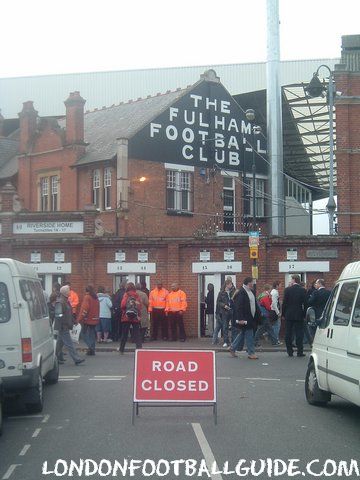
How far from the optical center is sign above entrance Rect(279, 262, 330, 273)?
25.2m

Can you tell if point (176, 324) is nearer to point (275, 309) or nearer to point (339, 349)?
point (275, 309)

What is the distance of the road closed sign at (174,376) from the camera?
10.1m

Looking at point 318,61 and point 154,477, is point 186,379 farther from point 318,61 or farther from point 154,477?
point 318,61

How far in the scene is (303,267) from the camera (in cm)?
2528

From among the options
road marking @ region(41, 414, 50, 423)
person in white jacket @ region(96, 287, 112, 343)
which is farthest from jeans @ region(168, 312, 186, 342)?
road marking @ region(41, 414, 50, 423)

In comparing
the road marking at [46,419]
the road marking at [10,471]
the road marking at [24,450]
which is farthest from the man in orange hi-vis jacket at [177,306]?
the road marking at [10,471]

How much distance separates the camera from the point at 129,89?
197 feet

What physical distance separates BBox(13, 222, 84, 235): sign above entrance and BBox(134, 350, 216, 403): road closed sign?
17813mm

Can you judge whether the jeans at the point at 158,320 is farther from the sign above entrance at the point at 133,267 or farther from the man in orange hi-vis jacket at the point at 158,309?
the sign above entrance at the point at 133,267

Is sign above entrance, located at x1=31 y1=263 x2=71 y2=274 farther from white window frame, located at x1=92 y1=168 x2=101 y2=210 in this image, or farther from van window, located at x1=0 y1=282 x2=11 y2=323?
van window, located at x1=0 y1=282 x2=11 y2=323

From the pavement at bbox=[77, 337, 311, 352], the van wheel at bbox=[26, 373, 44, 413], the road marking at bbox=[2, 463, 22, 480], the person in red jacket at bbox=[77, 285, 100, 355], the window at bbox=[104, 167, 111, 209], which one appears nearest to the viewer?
the road marking at bbox=[2, 463, 22, 480]

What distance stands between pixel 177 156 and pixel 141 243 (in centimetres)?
1275

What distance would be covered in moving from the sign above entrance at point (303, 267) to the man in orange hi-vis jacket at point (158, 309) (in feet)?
13.0

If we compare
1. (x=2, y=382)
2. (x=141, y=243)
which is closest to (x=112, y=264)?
(x=141, y=243)
